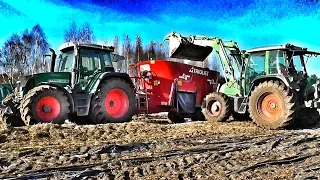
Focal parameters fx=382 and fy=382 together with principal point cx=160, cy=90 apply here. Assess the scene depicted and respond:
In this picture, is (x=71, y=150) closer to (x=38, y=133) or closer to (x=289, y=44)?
(x=38, y=133)

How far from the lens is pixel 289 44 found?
10711mm

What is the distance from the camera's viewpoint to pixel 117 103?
11195 millimetres

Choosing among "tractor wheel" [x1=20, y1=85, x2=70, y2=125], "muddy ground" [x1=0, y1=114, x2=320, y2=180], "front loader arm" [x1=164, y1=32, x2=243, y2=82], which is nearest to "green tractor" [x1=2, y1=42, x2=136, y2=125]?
"tractor wheel" [x1=20, y1=85, x2=70, y2=125]

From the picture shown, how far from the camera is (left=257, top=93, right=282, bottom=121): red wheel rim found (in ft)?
33.4

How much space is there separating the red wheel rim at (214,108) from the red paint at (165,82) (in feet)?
5.01

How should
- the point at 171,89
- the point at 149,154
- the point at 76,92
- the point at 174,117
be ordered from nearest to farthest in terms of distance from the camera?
the point at 149,154 < the point at 76,92 < the point at 171,89 < the point at 174,117

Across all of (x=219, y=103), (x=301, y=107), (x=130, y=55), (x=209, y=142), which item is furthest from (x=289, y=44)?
(x=130, y=55)

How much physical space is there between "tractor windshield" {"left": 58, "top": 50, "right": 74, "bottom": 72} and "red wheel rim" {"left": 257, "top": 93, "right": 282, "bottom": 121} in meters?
5.43

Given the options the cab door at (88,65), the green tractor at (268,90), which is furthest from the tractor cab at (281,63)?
the cab door at (88,65)

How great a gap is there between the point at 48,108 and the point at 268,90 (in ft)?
19.0

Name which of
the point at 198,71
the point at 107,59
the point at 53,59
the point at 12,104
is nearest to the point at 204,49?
the point at 198,71

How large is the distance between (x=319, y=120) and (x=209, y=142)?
5.35m

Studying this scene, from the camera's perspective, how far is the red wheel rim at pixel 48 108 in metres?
9.38

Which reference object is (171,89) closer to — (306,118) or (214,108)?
(214,108)
